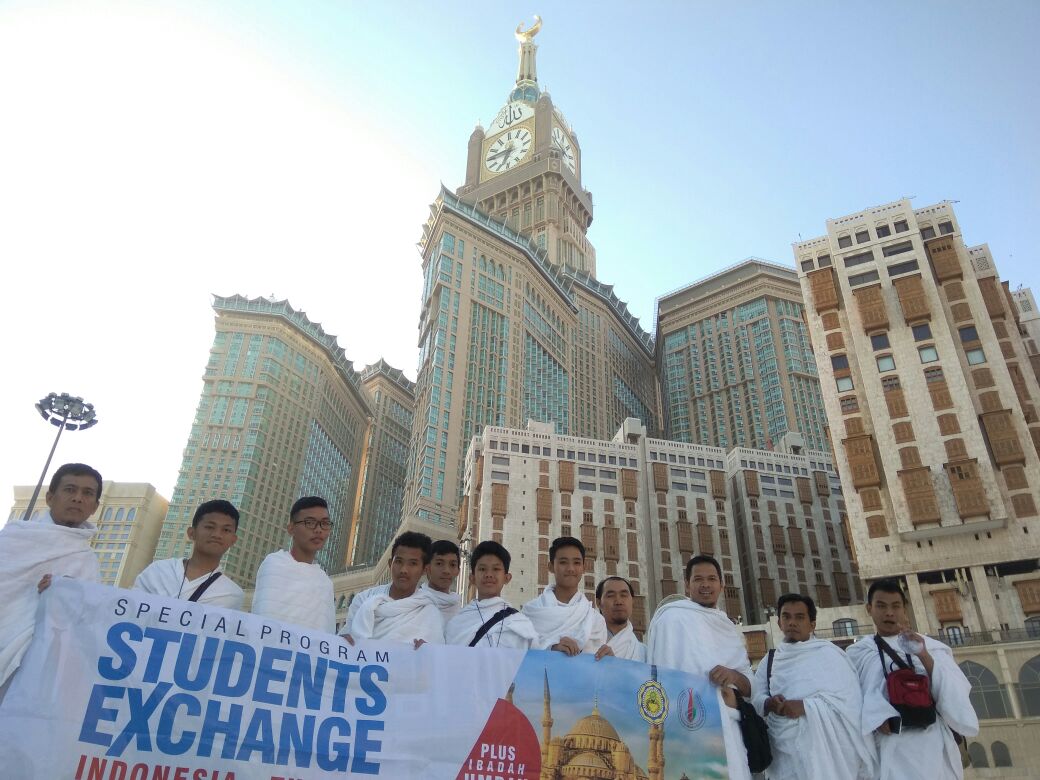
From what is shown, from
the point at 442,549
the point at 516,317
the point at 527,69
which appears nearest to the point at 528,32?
the point at 527,69

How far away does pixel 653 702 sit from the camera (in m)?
7.77

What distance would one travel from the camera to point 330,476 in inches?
5054

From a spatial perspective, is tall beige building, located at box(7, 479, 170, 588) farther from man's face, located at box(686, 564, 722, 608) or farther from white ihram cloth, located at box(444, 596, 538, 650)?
man's face, located at box(686, 564, 722, 608)

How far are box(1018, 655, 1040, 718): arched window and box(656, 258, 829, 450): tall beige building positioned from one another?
64011 millimetres

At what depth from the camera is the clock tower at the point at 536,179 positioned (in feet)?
429

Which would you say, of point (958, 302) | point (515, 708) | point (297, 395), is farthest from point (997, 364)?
point (297, 395)

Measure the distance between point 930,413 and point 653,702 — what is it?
51928 millimetres

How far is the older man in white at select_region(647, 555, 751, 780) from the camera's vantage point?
26.3 ft

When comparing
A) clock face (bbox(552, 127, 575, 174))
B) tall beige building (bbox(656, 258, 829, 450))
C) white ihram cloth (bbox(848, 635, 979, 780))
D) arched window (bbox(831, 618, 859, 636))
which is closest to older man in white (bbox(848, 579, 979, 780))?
white ihram cloth (bbox(848, 635, 979, 780))

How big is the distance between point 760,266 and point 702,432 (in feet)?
96.6

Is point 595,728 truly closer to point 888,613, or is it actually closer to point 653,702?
point 653,702

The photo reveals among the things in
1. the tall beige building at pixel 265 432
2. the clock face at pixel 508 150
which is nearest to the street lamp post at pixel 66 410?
the tall beige building at pixel 265 432

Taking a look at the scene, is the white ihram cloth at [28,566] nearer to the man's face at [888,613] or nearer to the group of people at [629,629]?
the group of people at [629,629]

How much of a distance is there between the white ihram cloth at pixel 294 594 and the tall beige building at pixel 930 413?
1896 inches
